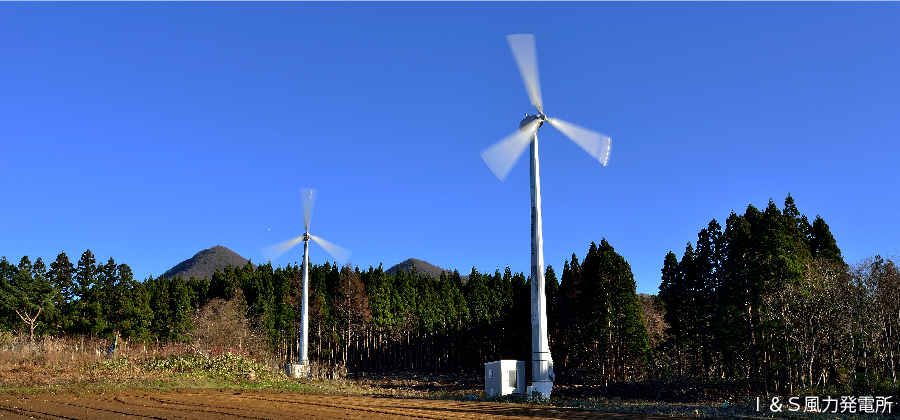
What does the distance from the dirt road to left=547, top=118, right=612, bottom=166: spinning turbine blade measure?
10.7 meters

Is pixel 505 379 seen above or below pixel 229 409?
below

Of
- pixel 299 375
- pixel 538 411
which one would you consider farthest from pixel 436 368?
pixel 538 411

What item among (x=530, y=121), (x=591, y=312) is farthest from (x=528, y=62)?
(x=591, y=312)

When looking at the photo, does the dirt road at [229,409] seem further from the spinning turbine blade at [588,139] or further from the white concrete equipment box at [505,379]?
the spinning turbine blade at [588,139]

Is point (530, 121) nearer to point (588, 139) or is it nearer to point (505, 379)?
point (588, 139)

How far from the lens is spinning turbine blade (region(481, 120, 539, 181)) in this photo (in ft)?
81.4

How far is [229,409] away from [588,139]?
16.1 meters

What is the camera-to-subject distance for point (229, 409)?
15.7 meters

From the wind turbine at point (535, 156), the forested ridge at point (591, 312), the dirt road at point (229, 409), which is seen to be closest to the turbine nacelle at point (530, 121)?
the wind turbine at point (535, 156)

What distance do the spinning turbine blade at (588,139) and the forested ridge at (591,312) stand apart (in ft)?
45.6

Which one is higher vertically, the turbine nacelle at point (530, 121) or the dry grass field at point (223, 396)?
the turbine nacelle at point (530, 121)

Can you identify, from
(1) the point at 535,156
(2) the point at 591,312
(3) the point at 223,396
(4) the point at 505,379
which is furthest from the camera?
(2) the point at 591,312

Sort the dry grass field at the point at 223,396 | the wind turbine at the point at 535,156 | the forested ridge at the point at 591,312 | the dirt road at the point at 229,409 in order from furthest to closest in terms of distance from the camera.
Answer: the forested ridge at the point at 591,312
the wind turbine at the point at 535,156
the dry grass field at the point at 223,396
the dirt road at the point at 229,409

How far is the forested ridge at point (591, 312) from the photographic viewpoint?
103ft
